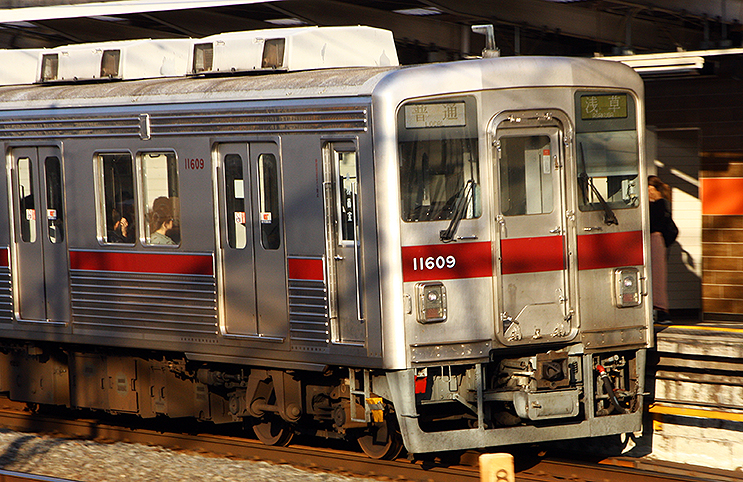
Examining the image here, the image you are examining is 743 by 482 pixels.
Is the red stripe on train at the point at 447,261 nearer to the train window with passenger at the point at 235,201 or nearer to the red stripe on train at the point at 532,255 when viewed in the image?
the red stripe on train at the point at 532,255

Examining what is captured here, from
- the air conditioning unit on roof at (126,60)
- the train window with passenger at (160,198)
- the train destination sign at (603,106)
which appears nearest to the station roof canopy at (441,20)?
the air conditioning unit on roof at (126,60)

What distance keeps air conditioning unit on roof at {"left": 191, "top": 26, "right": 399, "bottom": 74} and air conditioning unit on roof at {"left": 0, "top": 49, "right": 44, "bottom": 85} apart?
2734 millimetres

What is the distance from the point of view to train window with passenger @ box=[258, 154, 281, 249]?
875 centimetres

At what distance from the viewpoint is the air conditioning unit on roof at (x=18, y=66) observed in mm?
11578

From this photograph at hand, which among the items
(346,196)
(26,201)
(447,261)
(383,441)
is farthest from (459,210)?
(26,201)

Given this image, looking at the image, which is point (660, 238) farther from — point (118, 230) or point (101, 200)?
point (101, 200)

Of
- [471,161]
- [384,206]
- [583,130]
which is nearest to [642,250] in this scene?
[583,130]

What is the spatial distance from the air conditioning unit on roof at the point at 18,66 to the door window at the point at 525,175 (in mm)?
5680

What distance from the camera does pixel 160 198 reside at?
9547mm

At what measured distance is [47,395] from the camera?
11.1 metres

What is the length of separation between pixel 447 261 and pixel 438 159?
2.48 feet

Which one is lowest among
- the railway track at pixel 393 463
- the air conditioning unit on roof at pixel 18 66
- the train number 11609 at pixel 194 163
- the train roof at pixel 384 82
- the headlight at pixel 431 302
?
the railway track at pixel 393 463

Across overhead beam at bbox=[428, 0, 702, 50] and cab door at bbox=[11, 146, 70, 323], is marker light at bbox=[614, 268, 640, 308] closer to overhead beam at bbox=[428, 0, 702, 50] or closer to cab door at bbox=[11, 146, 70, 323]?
overhead beam at bbox=[428, 0, 702, 50]

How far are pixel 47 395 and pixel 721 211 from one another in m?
7.76
